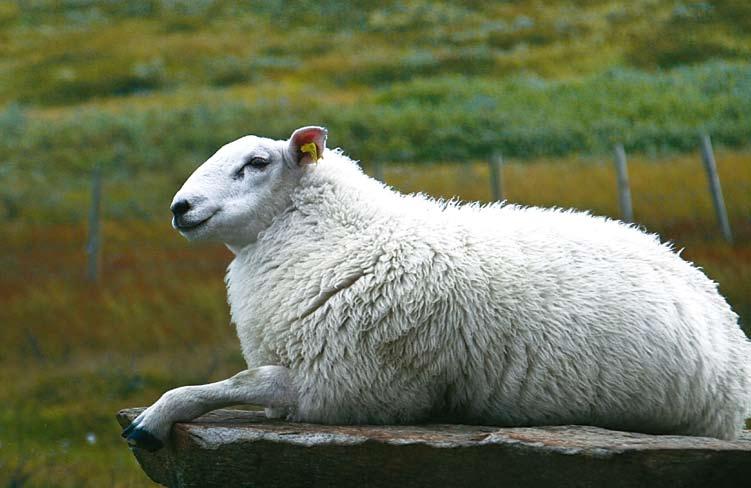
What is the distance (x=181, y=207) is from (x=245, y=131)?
19.6 m

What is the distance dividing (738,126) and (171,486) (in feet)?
62.0

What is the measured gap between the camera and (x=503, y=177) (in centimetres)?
2114

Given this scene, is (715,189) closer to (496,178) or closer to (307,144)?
(496,178)

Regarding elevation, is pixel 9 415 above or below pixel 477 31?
below

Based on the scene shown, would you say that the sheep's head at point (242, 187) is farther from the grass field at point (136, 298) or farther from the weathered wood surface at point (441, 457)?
the grass field at point (136, 298)

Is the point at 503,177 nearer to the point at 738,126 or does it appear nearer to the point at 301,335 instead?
the point at 738,126

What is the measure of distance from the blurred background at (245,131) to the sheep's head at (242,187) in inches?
167

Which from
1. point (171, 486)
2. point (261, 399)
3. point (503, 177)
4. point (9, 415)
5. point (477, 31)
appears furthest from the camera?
point (477, 31)

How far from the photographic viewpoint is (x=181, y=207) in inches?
232

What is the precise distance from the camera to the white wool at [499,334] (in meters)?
5.70

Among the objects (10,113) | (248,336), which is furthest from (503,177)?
(248,336)

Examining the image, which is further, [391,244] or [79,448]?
[79,448]

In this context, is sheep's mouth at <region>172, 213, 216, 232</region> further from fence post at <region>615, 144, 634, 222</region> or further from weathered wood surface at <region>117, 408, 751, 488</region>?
fence post at <region>615, 144, 634, 222</region>

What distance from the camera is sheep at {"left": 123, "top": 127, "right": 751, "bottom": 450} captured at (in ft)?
18.7
